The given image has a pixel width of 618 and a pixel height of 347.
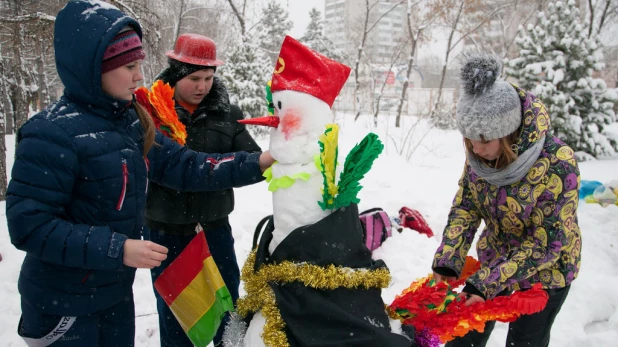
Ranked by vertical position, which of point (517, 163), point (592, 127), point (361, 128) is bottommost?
point (361, 128)

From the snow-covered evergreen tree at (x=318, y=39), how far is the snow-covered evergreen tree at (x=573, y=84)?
14.1m

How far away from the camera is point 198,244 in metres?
1.82

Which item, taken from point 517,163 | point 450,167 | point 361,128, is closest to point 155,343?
point 517,163

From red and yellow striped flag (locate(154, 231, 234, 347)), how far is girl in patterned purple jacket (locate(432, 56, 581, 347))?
1.11 meters

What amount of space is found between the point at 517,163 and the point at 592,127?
9.10 m

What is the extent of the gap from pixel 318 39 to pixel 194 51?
74.4 ft

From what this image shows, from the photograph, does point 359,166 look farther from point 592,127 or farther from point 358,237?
point 592,127

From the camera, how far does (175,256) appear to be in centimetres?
247

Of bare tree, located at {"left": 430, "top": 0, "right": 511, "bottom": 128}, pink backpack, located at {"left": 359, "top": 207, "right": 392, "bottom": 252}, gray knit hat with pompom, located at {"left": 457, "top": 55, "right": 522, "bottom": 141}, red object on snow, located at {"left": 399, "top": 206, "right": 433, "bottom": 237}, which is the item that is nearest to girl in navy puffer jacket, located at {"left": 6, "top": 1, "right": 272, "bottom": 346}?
gray knit hat with pompom, located at {"left": 457, "top": 55, "right": 522, "bottom": 141}

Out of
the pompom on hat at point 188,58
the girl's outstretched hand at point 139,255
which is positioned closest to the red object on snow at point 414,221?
the pompom on hat at point 188,58

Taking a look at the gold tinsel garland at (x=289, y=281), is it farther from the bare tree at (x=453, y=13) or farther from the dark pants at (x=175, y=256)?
the bare tree at (x=453, y=13)

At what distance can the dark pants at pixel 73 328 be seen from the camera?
1.51 m

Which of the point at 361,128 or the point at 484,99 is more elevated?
the point at 484,99

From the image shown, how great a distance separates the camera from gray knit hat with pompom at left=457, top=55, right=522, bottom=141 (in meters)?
1.78
